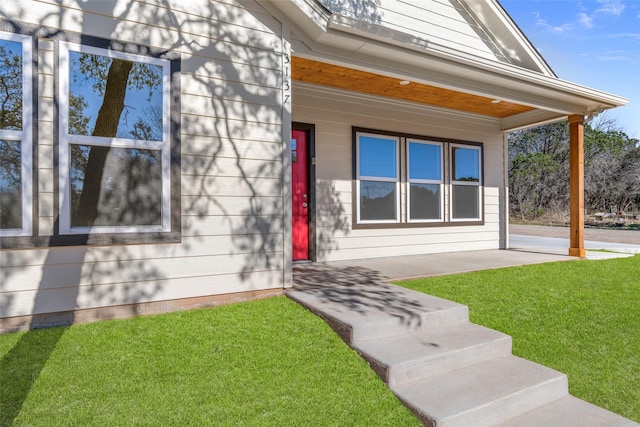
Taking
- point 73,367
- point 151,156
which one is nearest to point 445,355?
point 73,367

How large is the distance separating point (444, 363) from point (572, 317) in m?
1.92

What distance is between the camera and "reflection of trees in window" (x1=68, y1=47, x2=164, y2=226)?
300 centimetres

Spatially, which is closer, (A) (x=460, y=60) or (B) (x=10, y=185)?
(B) (x=10, y=185)

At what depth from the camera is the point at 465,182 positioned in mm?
7258

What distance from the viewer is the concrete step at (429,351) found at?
2.38 metres

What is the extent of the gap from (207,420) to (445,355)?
1558 mm

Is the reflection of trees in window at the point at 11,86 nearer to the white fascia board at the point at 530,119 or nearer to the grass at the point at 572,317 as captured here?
the grass at the point at 572,317

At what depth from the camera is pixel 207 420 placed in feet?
6.28

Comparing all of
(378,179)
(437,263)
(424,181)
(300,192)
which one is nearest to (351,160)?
(378,179)

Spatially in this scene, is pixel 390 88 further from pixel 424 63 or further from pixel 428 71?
pixel 424 63

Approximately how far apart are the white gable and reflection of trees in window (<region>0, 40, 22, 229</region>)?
14.1ft

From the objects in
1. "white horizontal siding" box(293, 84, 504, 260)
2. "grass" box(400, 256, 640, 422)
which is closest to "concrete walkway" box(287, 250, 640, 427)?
"grass" box(400, 256, 640, 422)

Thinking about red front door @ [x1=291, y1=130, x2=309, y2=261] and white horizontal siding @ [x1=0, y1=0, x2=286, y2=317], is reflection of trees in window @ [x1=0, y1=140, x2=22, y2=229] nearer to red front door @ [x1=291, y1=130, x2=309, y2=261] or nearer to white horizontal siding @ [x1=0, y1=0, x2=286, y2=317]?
white horizontal siding @ [x1=0, y1=0, x2=286, y2=317]

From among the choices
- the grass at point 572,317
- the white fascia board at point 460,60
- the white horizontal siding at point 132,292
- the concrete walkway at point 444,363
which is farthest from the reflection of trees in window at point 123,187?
the grass at point 572,317
